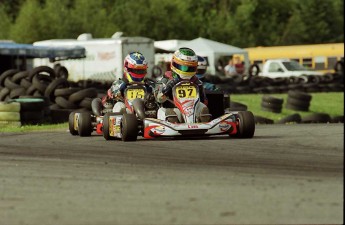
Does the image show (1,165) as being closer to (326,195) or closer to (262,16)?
(326,195)

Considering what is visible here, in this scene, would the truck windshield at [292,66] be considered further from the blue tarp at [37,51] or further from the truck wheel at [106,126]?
the truck wheel at [106,126]

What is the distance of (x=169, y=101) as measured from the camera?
41.1 feet

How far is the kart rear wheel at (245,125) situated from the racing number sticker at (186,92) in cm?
62

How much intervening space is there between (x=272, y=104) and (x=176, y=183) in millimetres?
15942

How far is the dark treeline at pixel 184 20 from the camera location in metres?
52.5

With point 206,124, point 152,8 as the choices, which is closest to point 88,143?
point 206,124

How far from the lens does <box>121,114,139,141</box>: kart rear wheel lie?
11836 millimetres

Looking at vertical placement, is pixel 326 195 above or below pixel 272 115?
above

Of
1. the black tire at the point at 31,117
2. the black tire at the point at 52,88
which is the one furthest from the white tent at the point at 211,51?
the black tire at the point at 31,117

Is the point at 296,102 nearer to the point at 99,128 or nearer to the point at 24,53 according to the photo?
the point at 24,53

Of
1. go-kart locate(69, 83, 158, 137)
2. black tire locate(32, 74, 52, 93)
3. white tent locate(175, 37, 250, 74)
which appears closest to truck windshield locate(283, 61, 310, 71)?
white tent locate(175, 37, 250, 74)

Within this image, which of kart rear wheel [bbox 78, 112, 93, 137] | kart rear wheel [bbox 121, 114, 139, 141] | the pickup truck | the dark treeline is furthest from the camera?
the dark treeline

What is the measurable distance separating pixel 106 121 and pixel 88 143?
0.52 meters

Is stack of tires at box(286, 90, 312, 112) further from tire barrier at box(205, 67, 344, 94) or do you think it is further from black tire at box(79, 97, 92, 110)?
black tire at box(79, 97, 92, 110)
